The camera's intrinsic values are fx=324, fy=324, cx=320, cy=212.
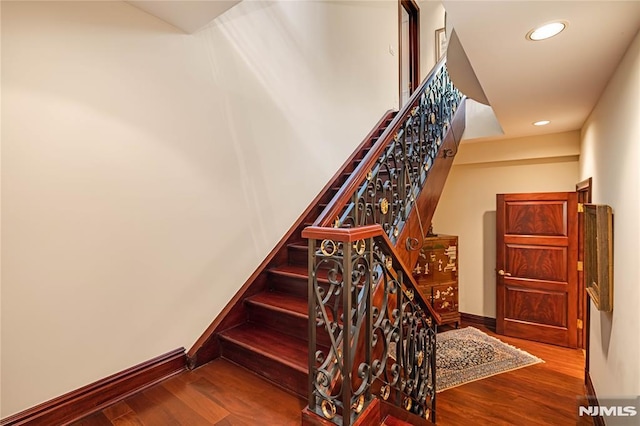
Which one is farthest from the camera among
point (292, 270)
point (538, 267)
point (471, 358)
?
point (538, 267)

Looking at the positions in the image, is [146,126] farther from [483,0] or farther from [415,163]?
[415,163]

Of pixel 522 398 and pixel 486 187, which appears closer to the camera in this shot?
pixel 522 398

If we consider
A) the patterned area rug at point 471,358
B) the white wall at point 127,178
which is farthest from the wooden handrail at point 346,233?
the patterned area rug at point 471,358

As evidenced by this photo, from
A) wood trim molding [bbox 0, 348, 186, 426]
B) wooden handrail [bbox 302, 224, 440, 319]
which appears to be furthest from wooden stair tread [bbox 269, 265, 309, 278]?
wooden handrail [bbox 302, 224, 440, 319]

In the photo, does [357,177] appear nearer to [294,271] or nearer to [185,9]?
[294,271]

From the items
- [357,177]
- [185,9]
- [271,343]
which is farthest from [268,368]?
[185,9]

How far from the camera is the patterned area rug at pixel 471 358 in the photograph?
11.5 ft

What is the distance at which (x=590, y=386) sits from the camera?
9.89ft

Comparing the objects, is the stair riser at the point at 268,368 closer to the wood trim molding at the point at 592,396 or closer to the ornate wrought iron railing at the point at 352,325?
the ornate wrought iron railing at the point at 352,325

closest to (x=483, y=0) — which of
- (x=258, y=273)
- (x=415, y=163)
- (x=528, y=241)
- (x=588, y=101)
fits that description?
(x=415, y=163)

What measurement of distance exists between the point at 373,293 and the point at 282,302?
3.04 ft

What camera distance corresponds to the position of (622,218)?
6.40 ft

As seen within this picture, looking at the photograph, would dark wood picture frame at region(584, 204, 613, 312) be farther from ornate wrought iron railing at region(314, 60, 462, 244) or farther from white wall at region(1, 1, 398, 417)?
white wall at region(1, 1, 398, 417)

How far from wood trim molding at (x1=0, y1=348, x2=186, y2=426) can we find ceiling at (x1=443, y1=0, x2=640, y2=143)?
2.47 meters
